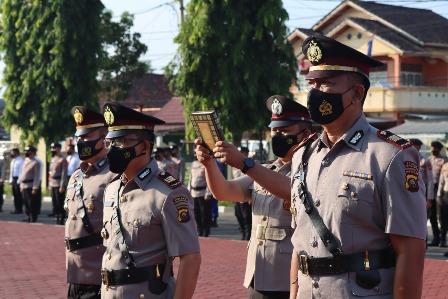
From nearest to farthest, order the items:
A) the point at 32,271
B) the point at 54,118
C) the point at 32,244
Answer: the point at 32,271 < the point at 32,244 < the point at 54,118

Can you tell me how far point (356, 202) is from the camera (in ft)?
12.9

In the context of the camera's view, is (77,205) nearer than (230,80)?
Yes

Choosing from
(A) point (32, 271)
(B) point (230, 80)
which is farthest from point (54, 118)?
(A) point (32, 271)

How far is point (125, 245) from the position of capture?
4867mm

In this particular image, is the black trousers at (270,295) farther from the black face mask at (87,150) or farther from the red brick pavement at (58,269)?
the red brick pavement at (58,269)

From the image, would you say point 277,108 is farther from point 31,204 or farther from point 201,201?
point 31,204

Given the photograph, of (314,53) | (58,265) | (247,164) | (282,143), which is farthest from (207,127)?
(58,265)

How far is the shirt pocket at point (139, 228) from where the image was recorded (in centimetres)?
482

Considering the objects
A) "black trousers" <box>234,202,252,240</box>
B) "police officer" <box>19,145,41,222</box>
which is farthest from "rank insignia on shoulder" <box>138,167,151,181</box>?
"police officer" <box>19,145,41,222</box>

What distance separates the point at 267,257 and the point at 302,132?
0.86 meters

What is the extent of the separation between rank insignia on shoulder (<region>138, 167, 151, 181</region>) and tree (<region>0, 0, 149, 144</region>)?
23.3 m

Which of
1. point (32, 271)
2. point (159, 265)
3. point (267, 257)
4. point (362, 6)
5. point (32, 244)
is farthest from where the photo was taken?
point (362, 6)

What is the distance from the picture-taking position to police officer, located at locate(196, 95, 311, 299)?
5848 mm

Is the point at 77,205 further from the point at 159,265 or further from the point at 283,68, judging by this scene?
the point at 283,68
